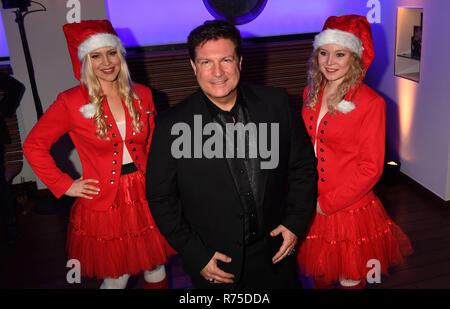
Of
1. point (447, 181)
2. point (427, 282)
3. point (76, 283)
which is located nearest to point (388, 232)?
point (427, 282)

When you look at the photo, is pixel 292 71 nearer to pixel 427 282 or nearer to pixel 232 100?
pixel 427 282

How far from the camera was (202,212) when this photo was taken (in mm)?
1937

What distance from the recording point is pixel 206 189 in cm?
189

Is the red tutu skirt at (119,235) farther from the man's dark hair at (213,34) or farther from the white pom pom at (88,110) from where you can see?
the man's dark hair at (213,34)

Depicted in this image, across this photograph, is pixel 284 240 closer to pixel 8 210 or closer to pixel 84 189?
pixel 84 189

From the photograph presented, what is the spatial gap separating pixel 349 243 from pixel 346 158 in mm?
503

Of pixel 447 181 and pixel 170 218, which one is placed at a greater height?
pixel 170 218

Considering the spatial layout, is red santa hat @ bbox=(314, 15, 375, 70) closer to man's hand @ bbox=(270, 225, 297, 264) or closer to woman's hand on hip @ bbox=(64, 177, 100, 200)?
man's hand @ bbox=(270, 225, 297, 264)

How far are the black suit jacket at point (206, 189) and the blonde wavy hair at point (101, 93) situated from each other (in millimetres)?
689

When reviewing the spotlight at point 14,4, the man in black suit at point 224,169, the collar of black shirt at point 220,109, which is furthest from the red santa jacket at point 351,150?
the spotlight at point 14,4

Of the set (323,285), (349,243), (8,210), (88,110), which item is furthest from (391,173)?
(8,210)

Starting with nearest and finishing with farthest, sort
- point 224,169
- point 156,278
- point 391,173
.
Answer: point 224,169, point 156,278, point 391,173
